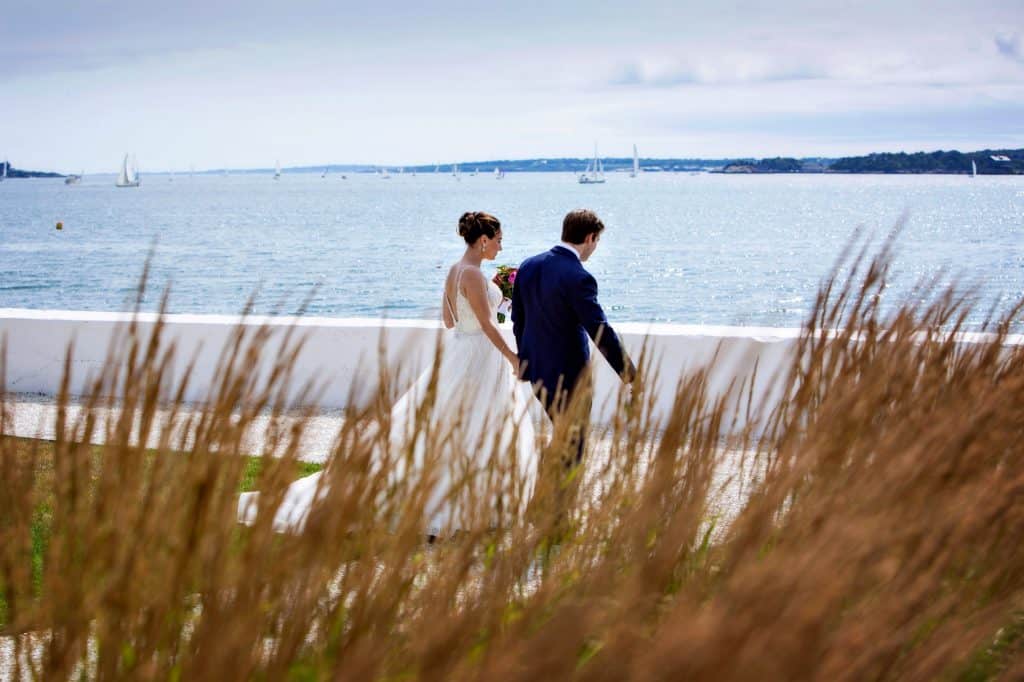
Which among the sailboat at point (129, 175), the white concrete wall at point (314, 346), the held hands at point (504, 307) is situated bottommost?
the white concrete wall at point (314, 346)

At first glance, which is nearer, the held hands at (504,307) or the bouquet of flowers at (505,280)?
the bouquet of flowers at (505,280)

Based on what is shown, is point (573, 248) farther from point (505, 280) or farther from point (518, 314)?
point (505, 280)

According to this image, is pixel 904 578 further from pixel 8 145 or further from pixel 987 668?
pixel 8 145

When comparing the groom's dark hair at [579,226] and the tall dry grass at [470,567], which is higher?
the groom's dark hair at [579,226]

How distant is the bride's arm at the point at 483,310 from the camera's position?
598 cm

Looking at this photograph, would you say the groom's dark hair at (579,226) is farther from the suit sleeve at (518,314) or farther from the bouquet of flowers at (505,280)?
the bouquet of flowers at (505,280)

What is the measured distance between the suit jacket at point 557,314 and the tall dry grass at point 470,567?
284 cm

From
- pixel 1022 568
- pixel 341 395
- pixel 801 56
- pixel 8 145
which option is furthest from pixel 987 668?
pixel 8 145

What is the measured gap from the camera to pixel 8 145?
114 metres

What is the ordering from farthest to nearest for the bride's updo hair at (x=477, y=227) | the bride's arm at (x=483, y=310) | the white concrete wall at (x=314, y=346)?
1. the white concrete wall at (x=314, y=346)
2. the bride's arm at (x=483, y=310)
3. the bride's updo hair at (x=477, y=227)

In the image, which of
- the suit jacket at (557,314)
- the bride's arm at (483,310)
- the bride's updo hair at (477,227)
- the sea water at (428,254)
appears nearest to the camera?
the suit jacket at (557,314)

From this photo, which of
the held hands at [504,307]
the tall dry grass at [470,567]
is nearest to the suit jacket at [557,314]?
the held hands at [504,307]

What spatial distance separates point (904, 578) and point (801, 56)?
219 ft

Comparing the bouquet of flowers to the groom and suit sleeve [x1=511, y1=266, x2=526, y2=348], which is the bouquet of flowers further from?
the groom
